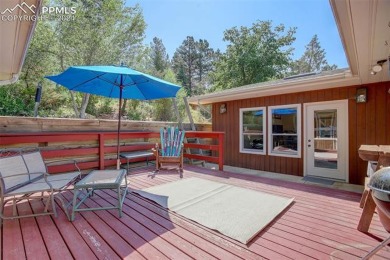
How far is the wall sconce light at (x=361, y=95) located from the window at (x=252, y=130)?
7.19 ft

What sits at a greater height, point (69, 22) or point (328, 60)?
point (328, 60)

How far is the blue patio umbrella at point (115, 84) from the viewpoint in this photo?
315 cm

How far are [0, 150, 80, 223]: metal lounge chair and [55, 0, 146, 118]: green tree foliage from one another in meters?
9.82

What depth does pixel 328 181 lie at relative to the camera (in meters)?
4.68

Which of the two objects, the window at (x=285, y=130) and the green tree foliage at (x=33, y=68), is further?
the green tree foliage at (x=33, y=68)

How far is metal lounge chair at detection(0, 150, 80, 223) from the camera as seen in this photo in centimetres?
224

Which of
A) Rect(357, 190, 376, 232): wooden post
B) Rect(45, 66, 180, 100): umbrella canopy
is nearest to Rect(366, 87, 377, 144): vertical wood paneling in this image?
Rect(357, 190, 376, 232): wooden post

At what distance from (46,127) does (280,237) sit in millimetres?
4278

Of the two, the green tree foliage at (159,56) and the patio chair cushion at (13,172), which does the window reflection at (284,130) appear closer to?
the patio chair cushion at (13,172)

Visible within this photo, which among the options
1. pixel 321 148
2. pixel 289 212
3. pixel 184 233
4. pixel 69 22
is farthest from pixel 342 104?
pixel 69 22

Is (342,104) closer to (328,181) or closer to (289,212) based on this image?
(328,181)

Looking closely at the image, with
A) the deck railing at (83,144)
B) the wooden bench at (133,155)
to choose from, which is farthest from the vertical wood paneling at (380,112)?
the wooden bench at (133,155)

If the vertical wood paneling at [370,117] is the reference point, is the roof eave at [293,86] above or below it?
above

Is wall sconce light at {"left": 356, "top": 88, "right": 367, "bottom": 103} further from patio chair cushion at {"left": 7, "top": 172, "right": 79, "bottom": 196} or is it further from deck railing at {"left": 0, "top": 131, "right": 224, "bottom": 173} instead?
patio chair cushion at {"left": 7, "top": 172, "right": 79, "bottom": 196}
